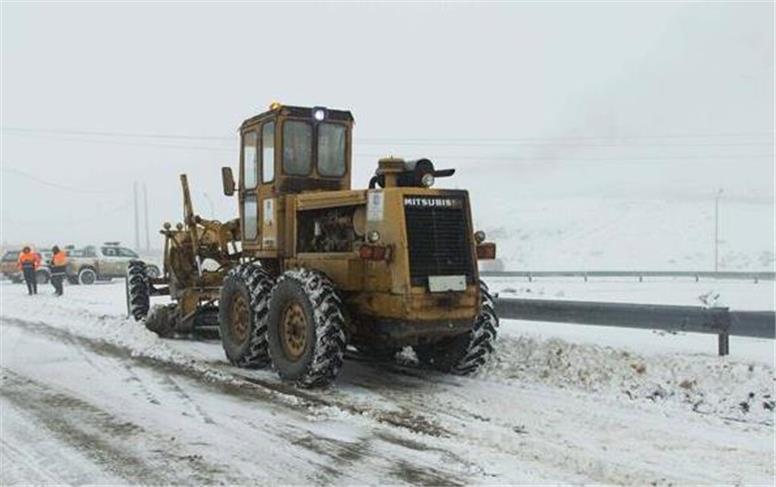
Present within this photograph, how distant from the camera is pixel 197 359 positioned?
10.0 metres

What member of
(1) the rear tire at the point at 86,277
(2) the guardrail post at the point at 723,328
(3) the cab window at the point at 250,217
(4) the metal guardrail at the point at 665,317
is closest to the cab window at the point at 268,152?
(3) the cab window at the point at 250,217

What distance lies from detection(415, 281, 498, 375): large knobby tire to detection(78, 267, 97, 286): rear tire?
2435cm

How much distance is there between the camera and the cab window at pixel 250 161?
1003 cm

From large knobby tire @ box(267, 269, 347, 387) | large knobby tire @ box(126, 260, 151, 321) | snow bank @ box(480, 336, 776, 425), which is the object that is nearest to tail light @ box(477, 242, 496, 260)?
snow bank @ box(480, 336, 776, 425)

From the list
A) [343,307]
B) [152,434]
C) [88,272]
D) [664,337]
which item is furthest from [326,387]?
[88,272]

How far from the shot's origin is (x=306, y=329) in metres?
8.13

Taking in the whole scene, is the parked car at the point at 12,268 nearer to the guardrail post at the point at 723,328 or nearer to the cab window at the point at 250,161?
the cab window at the point at 250,161

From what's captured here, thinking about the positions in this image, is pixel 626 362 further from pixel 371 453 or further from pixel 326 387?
pixel 371 453

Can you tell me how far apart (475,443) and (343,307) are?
293 cm

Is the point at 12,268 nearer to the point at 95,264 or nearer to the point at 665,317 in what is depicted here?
the point at 95,264

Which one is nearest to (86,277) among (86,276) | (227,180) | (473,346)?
(86,276)

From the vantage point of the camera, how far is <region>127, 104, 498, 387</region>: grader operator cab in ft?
25.8

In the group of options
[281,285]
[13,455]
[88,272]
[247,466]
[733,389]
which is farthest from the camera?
[88,272]

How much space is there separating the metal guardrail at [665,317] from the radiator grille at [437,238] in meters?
2.46
